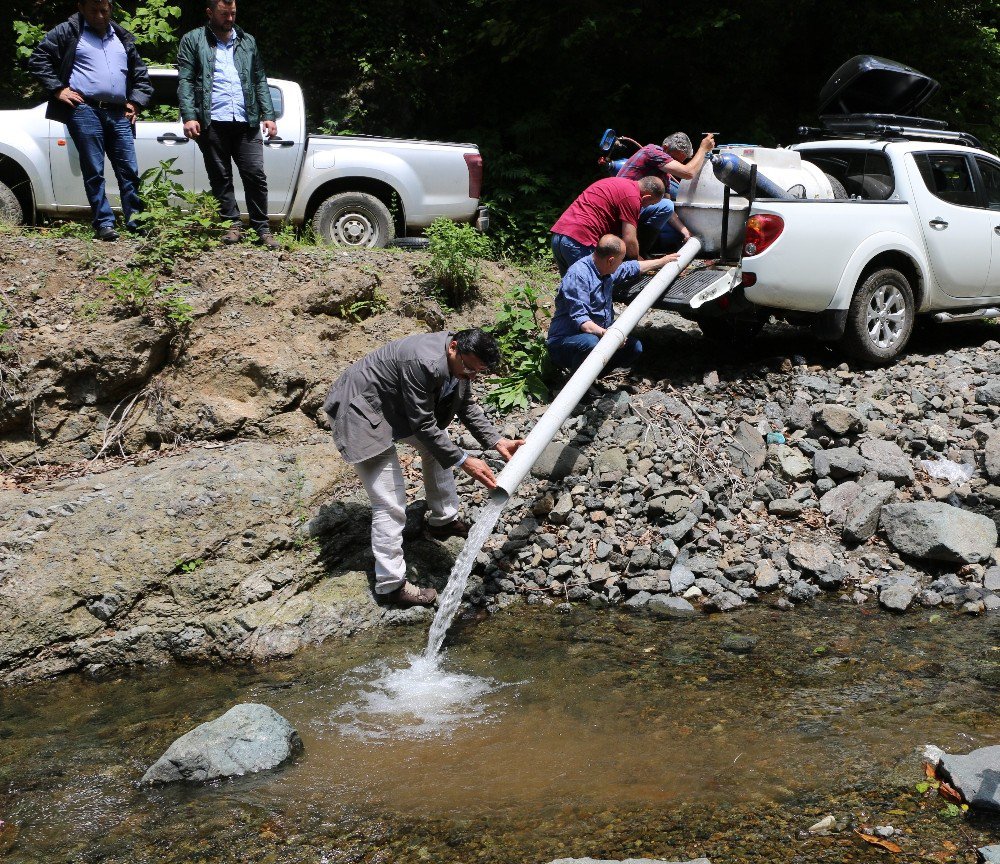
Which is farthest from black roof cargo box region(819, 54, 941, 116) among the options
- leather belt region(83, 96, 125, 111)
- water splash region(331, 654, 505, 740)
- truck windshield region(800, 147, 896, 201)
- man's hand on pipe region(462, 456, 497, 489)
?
water splash region(331, 654, 505, 740)

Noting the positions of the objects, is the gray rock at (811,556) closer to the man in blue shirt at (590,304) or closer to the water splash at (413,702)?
the man in blue shirt at (590,304)

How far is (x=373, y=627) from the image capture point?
6141mm

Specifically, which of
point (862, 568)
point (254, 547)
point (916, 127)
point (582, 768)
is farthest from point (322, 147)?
point (582, 768)

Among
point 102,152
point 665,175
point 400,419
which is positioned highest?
point 102,152

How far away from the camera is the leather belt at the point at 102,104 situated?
8.52 metres

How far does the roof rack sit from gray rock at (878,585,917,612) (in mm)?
4804

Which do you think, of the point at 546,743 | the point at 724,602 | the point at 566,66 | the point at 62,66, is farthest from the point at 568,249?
the point at 566,66

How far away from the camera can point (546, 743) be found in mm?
4777

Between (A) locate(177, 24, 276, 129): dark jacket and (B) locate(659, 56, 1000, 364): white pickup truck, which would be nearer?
(B) locate(659, 56, 1000, 364): white pickup truck

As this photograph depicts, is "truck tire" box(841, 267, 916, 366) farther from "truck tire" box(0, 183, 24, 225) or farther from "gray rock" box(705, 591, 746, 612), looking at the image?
"truck tire" box(0, 183, 24, 225)

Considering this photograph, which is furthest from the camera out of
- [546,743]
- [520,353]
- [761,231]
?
[520,353]

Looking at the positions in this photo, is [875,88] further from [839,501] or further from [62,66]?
[62,66]

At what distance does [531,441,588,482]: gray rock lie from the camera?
24.0 ft

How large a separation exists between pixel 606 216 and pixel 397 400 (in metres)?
2.96
